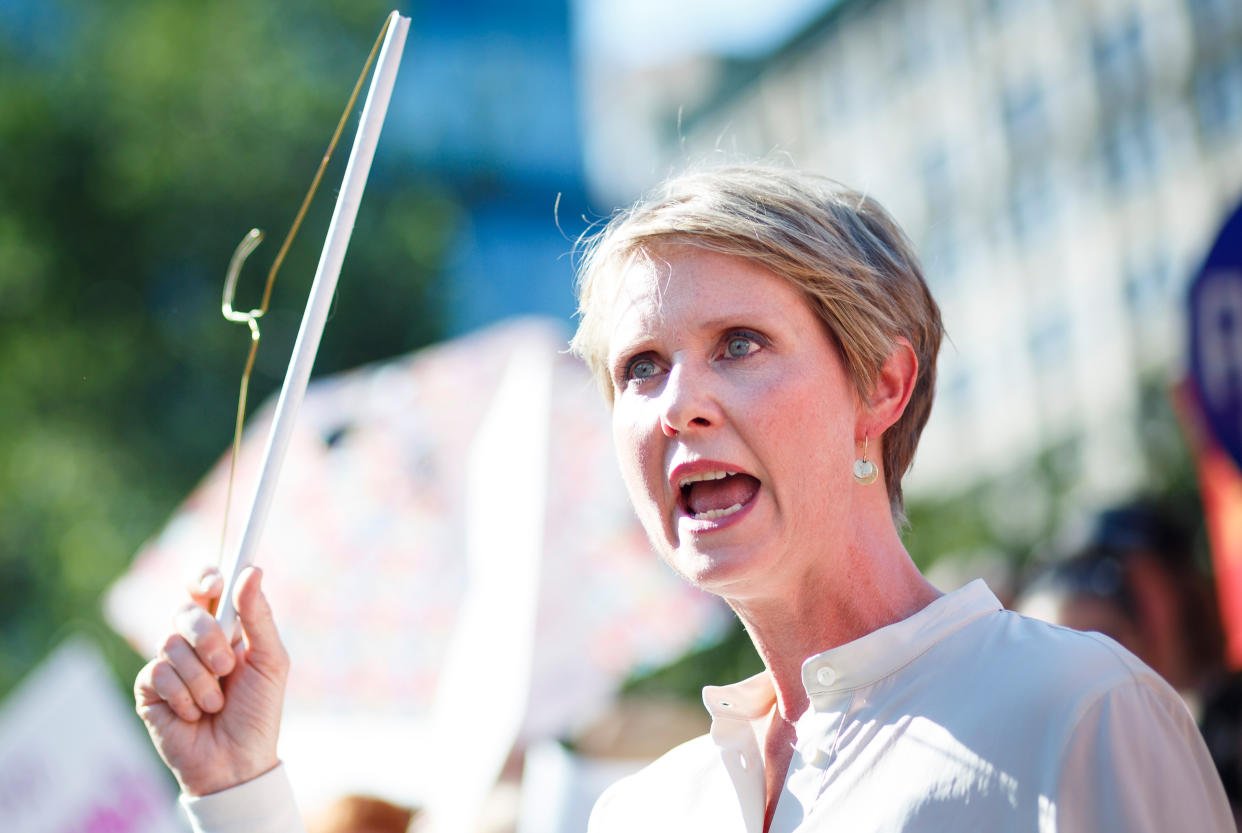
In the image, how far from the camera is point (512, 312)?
8289mm

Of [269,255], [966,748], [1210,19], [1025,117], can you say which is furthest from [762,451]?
[1025,117]

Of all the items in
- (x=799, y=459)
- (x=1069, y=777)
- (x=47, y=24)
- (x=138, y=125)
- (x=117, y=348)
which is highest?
(x=47, y=24)

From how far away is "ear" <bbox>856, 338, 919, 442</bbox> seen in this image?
1912 mm

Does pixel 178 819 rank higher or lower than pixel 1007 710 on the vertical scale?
lower

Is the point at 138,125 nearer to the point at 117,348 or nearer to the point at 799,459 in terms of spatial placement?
the point at 117,348

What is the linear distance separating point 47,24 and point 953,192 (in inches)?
1696

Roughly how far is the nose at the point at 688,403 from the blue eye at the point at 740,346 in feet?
0.15

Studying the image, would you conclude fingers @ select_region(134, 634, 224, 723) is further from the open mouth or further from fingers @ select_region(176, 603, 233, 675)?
the open mouth

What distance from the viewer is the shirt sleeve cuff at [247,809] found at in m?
1.91

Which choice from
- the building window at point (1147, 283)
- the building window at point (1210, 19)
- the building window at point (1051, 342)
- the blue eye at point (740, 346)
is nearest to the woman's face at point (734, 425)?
the blue eye at point (740, 346)

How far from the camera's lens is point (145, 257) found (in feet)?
47.6

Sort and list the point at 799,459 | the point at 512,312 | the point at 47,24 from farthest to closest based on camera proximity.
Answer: the point at 47,24 < the point at 512,312 < the point at 799,459

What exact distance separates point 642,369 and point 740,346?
0.14 m

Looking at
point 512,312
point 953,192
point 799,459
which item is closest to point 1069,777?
point 799,459
